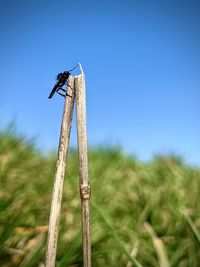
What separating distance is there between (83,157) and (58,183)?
0.10 m

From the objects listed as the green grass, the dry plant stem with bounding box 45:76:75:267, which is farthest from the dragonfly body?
the green grass

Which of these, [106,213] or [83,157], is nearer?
[83,157]

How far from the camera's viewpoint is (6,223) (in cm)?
187

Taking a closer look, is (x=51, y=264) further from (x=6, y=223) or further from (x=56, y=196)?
(x=6, y=223)

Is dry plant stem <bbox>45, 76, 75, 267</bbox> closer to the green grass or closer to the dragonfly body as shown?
the dragonfly body

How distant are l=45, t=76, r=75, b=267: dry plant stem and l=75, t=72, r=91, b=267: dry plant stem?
0.03 m

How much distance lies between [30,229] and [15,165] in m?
0.57

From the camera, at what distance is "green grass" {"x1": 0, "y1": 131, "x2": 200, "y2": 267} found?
187cm

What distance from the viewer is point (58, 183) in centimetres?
103

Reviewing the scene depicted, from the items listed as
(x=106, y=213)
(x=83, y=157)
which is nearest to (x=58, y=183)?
(x=83, y=157)

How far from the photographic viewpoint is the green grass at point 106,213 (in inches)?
73.7

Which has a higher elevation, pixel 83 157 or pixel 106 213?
pixel 106 213

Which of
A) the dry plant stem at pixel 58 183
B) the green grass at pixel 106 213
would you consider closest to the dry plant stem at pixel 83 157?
the dry plant stem at pixel 58 183

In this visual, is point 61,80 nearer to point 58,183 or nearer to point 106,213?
point 58,183
